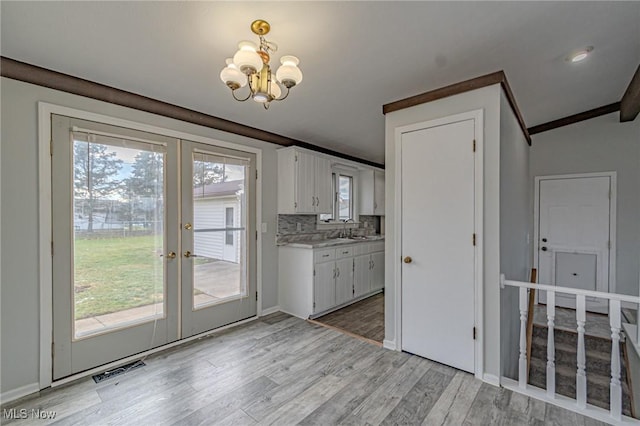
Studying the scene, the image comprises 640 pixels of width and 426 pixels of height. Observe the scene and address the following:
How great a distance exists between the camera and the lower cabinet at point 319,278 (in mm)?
3678

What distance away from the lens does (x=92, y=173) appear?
2.41m

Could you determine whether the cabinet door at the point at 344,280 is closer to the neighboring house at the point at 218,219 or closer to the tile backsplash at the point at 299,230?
the tile backsplash at the point at 299,230

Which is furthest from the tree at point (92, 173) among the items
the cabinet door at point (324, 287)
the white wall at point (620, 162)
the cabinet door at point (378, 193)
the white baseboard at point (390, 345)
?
the white wall at point (620, 162)

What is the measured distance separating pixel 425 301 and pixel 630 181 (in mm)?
3749

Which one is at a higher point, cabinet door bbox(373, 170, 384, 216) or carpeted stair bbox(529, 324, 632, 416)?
cabinet door bbox(373, 170, 384, 216)

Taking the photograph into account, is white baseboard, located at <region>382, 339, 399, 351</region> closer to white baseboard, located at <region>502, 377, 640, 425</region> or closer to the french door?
white baseboard, located at <region>502, 377, 640, 425</region>

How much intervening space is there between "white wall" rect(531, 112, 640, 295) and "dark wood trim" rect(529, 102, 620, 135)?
108 millimetres

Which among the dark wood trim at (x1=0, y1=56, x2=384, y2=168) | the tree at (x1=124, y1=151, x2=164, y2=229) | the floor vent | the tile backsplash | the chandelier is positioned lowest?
the floor vent

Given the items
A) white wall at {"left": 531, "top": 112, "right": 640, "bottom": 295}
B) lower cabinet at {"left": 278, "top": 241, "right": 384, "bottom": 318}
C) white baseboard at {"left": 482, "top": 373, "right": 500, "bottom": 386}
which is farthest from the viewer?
white wall at {"left": 531, "top": 112, "right": 640, "bottom": 295}

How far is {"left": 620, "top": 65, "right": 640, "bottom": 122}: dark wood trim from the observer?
297 centimetres

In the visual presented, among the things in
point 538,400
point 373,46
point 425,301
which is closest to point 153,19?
point 373,46

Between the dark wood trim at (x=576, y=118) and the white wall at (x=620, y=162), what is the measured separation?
108 millimetres

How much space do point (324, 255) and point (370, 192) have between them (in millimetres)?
2075

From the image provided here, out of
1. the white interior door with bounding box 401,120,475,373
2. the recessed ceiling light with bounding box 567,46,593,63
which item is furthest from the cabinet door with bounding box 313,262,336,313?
the recessed ceiling light with bounding box 567,46,593,63
